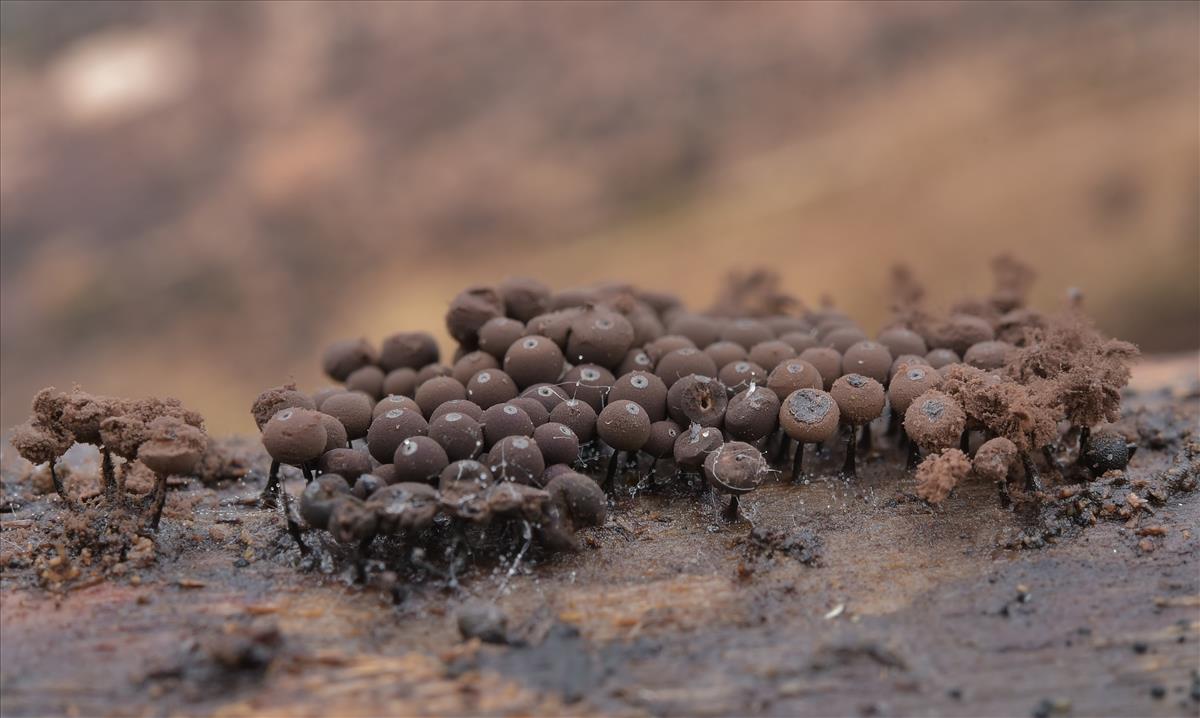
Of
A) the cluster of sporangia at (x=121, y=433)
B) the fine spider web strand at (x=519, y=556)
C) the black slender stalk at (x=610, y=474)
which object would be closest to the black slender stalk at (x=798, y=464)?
the black slender stalk at (x=610, y=474)

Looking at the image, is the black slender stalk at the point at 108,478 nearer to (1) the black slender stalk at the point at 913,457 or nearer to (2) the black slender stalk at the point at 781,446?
(2) the black slender stalk at the point at 781,446

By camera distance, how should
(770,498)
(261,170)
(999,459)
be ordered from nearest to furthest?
(999,459)
(770,498)
(261,170)

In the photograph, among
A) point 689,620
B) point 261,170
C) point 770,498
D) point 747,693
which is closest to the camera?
point 747,693

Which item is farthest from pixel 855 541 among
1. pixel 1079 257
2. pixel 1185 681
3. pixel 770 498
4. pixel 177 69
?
pixel 177 69

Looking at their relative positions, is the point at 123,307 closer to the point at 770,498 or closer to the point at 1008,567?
the point at 770,498

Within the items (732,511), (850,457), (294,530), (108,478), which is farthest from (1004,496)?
(108,478)

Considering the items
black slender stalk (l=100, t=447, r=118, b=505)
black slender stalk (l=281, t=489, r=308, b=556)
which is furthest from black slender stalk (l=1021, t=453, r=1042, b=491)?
black slender stalk (l=100, t=447, r=118, b=505)
